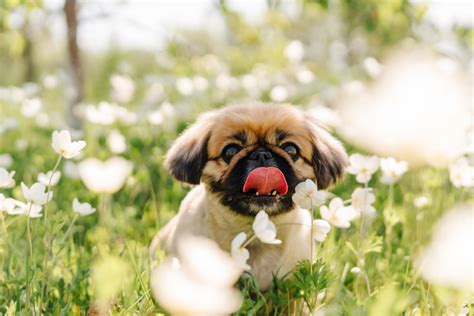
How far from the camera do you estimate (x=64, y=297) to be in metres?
2.62

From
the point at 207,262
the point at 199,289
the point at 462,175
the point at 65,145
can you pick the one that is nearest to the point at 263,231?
the point at 207,262

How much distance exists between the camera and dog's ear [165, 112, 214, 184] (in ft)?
9.29

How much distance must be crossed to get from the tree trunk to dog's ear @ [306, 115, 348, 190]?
3546mm

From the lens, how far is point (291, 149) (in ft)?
9.20

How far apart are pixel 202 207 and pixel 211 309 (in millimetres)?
1243

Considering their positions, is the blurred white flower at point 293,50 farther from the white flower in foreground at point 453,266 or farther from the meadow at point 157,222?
the white flower in foreground at point 453,266

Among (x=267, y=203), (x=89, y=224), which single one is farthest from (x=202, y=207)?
(x=89, y=224)

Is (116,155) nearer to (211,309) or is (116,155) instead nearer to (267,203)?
(267,203)

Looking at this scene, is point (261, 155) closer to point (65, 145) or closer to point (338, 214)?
point (338, 214)

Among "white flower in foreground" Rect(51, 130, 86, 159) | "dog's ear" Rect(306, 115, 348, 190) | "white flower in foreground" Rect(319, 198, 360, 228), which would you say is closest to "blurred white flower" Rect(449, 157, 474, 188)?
"dog's ear" Rect(306, 115, 348, 190)

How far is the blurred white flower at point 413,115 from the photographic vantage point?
489 centimetres

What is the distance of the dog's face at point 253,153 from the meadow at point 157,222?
0.21 metres

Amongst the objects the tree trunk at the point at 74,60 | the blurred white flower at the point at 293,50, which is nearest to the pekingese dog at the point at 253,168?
the tree trunk at the point at 74,60

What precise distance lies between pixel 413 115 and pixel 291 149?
3.22 m
